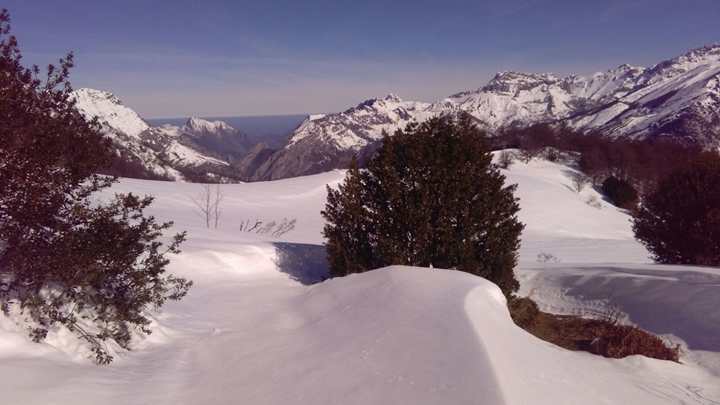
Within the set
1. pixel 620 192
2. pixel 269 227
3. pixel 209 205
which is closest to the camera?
pixel 269 227

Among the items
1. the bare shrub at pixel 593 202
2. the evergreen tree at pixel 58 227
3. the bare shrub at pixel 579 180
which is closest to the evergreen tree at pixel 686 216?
the evergreen tree at pixel 58 227

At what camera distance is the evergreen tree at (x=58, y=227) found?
5.31 metres

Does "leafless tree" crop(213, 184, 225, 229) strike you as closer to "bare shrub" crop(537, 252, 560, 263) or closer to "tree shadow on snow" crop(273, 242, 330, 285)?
"tree shadow on snow" crop(273, 242, 330, 285)

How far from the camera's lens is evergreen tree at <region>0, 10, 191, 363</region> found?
5.31 metres

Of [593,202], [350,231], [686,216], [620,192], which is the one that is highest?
[620,192]

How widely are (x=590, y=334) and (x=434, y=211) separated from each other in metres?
4.06

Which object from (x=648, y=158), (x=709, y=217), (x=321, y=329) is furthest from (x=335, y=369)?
(x=648, y=158)

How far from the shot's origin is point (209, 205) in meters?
31.4

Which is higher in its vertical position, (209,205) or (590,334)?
(209,205)

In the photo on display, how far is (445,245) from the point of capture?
404 inches

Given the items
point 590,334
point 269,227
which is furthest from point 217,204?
point 590,334

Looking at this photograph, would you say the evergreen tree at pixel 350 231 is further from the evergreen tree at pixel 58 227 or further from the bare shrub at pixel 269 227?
the bare shrub at pixel 269 227

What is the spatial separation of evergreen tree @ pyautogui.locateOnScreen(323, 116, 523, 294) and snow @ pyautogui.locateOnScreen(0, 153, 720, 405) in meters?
1.67

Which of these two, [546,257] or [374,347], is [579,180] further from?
[374,347]
